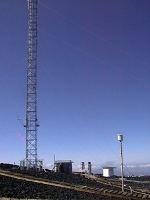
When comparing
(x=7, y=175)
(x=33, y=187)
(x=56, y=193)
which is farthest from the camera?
(x=7, y=175)

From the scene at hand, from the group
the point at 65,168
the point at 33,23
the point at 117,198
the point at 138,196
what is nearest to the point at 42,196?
the point at 117,198

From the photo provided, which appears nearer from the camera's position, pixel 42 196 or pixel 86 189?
pixel 42 196

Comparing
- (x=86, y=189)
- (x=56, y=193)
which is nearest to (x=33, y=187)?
(x=56, y=193)

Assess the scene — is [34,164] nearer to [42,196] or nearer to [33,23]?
[33,23]

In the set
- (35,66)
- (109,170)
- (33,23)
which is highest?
(33,23)

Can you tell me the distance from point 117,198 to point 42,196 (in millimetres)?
5637

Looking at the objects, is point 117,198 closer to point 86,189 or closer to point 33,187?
point 86,189

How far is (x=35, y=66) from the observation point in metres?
62.1

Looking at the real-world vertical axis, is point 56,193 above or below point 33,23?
below

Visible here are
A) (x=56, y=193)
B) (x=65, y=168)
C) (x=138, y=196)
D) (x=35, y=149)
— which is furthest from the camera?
(x=35, y=149)

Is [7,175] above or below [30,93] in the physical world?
below

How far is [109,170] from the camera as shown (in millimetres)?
51062

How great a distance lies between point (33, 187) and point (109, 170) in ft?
85.9

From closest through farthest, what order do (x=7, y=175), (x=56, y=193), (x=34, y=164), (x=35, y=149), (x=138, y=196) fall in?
(x=138, y=196), (x=56, y=193), (x=7, y=175), (x=34, y=164), (x=35, y=149)
